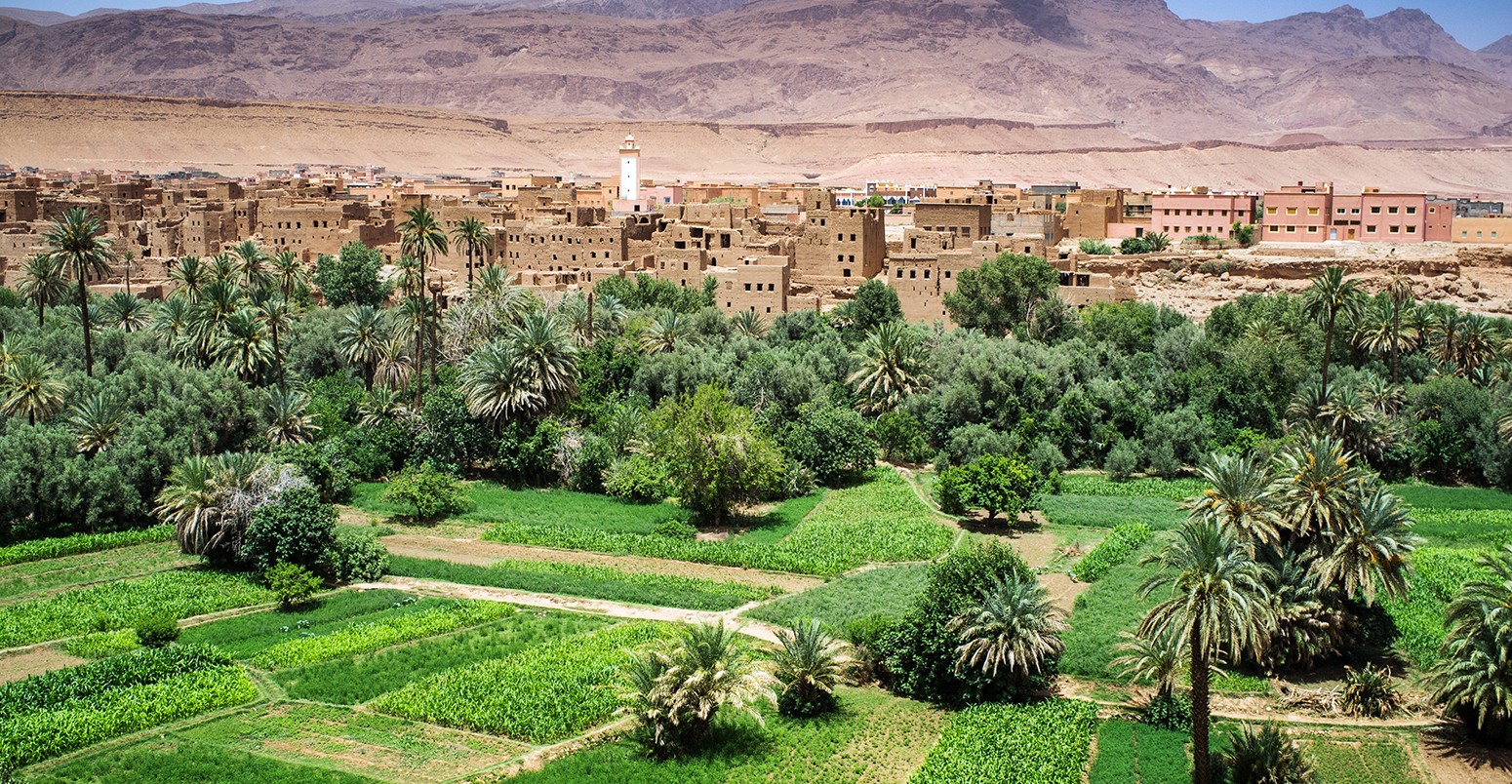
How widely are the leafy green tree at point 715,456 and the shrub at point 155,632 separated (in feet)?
48.2

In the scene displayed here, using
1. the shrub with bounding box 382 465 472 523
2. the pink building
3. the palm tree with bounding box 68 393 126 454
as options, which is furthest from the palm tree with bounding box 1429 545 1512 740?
the pink building

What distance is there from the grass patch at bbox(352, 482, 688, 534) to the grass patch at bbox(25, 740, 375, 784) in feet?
52.6

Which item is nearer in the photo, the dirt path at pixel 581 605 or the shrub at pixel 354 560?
the dirt path at pixel 581 605

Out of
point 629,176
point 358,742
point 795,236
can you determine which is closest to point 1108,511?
point 358,742

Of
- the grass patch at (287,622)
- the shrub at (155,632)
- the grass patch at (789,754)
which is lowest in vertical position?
the grass patch at (789,754)

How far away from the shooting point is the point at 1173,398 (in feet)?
159

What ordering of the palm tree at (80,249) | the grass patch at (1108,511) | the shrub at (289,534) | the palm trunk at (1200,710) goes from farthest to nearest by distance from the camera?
1. the palm tree at (80,249)
2. the grass patch at (1108,511)
3. the shrub at (289,534)
4. the palm trunk at (1200,710)

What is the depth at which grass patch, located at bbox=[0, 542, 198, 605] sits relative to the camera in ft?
107

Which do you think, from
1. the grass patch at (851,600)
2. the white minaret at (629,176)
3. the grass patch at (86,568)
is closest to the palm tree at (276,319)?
the grass patch at (86,568)

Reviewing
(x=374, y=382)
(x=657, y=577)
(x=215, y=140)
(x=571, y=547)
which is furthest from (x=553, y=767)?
(x=215, y=140)

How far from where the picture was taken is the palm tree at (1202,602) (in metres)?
22.3

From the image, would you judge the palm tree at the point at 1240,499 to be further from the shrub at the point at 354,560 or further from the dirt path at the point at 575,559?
the shrub at the point at 354,560

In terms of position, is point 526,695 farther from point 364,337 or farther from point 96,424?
point 364,337

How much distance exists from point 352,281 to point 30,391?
73.6 feet
